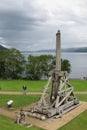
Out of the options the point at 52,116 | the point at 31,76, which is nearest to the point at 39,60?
the point at 31,76

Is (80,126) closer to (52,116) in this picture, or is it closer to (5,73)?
(52,116)

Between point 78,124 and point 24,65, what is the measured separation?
40.1 metres

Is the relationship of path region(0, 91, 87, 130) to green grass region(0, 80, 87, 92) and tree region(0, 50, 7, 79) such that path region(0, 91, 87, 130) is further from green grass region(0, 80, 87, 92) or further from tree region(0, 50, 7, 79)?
tree region(0, 50, 7, 79)

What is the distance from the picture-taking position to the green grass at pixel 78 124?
53.5 feet

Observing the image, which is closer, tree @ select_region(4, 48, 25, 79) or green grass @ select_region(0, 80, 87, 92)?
green grass @ select_region(0, 80, 87, 92)

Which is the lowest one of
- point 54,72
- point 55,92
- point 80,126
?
point 80,126

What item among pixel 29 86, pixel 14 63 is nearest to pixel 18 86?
pixel 29 86

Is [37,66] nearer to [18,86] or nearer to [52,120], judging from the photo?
[18,86]

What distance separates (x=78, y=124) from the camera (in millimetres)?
17078

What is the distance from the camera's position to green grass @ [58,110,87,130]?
16.3m

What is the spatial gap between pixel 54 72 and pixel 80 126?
563cm

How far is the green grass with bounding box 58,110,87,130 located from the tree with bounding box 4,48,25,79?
3830 cm

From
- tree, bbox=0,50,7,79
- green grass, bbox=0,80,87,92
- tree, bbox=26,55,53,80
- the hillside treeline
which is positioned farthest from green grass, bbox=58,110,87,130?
tree, bbox=0,50,7,79

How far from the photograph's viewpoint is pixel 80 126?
16656 millimetres
